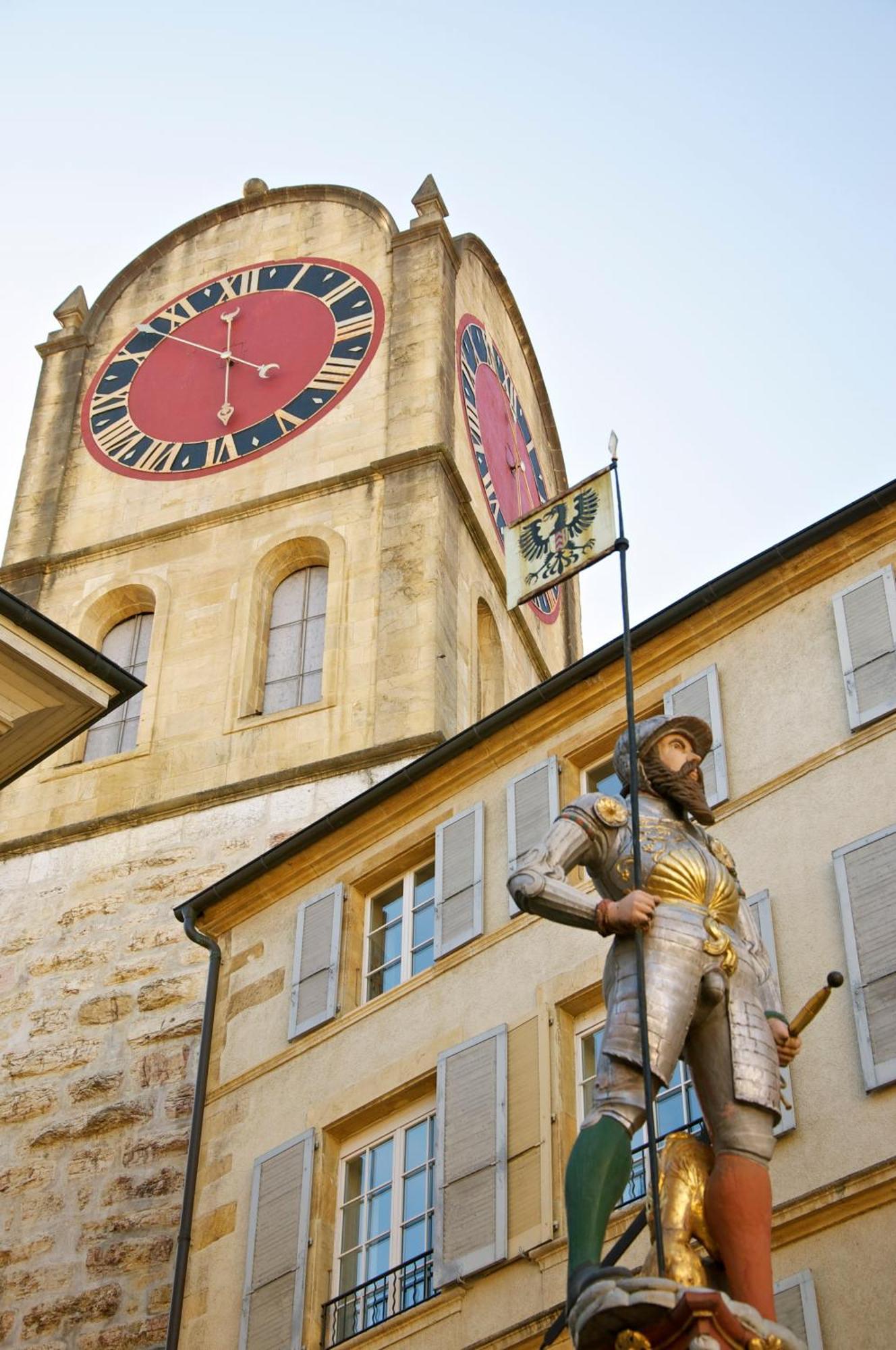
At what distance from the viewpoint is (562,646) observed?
3238cm

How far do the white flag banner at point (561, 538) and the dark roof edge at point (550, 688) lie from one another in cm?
436

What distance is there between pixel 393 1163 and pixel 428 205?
715 inches

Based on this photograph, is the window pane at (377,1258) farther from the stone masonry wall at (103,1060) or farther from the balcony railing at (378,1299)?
the stone masonry wall at (103,1060)

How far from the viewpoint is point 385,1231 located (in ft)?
47.3

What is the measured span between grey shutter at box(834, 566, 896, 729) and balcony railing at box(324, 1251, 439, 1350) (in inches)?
159

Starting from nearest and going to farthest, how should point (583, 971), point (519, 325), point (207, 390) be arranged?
point (583, 971) → point (207, 390) → point (519, 325)

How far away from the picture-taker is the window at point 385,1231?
13.9 meters

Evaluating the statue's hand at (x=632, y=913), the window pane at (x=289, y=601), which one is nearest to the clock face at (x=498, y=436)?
the window pane at (x=289, y=601)

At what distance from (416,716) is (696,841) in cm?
1512

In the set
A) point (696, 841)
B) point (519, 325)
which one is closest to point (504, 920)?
point (696, 841)

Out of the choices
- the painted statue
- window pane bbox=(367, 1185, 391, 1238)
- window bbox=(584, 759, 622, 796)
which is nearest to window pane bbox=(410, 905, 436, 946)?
window bbox=(584, 759, 622, 796)

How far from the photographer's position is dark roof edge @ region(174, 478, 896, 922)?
49.4 ft

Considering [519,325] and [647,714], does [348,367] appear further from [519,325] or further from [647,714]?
[647,714]

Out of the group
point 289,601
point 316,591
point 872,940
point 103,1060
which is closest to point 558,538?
point 872,940
